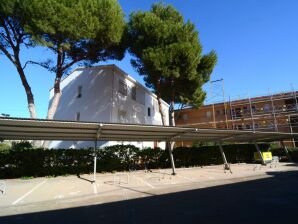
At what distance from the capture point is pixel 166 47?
65.3 feet

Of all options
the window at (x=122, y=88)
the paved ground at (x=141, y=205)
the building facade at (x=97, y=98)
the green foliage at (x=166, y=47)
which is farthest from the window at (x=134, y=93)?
the paved ground at (x=141, y=205)

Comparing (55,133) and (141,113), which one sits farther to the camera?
(141,113)

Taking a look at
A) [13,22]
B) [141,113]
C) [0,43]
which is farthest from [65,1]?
[141,113]

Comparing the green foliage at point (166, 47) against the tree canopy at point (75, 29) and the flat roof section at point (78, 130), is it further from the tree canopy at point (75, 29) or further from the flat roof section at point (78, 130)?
the flat roof section at point (78, 130)

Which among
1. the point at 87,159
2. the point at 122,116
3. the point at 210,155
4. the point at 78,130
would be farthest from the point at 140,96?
the point at 78,130

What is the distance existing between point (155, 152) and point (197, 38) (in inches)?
432

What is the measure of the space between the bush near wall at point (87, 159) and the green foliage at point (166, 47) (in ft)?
20.4

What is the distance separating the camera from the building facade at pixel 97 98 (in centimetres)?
2077

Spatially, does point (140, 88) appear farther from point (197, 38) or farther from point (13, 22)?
point (13, 22)

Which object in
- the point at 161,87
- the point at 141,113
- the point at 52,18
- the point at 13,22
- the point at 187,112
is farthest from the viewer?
the point at 187,112

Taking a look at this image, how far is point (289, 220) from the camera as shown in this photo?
17.4ft

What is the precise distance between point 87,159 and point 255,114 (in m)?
29.1

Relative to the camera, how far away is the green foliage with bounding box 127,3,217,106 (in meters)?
19.8

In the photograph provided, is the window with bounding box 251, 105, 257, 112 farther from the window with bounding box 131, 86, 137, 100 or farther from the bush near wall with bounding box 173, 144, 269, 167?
the window with bounding box 131, 86, 137, 100
